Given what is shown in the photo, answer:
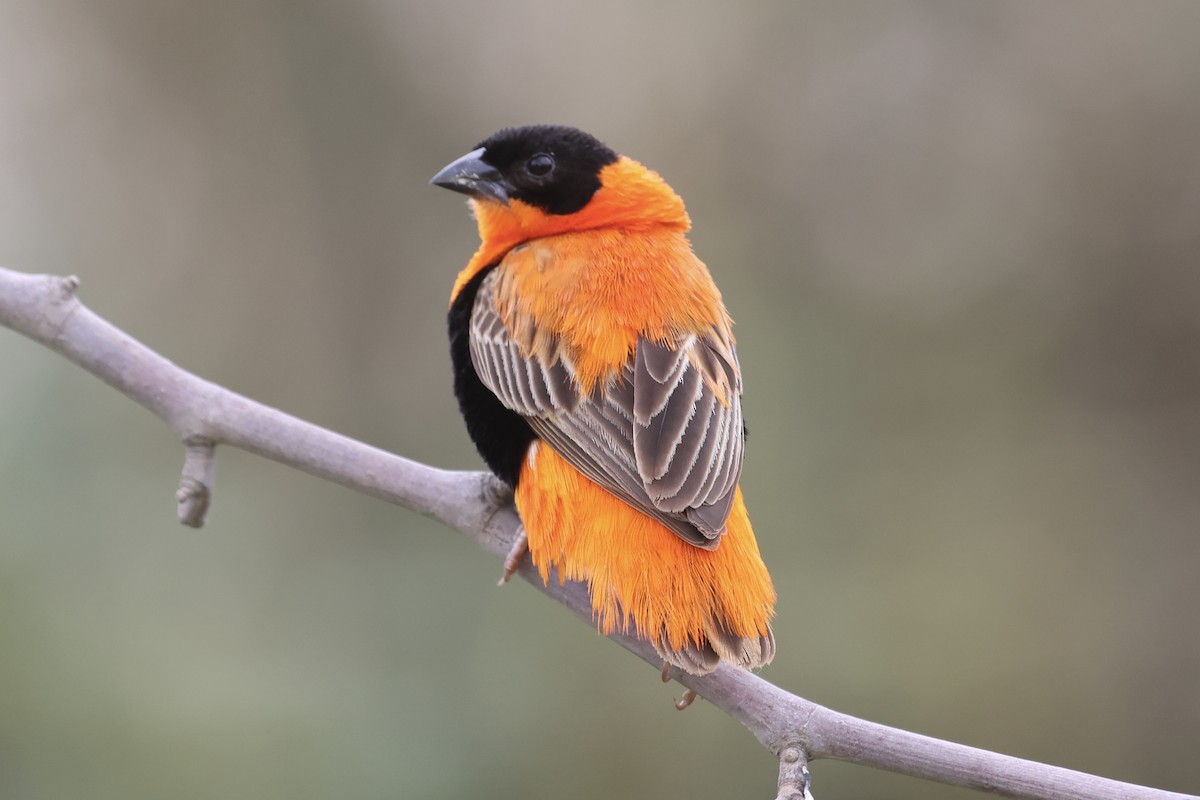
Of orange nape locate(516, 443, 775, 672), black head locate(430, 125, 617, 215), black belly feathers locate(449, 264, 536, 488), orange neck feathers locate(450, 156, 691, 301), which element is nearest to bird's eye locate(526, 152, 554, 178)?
black head locate(430, 125, 617, 215)

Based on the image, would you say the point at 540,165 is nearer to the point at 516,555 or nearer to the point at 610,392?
the point at 610,392

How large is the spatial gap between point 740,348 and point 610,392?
247 cm

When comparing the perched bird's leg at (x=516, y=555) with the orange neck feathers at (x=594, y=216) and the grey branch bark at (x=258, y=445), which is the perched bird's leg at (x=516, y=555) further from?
the orange neck feathers at (x=594, y=216)

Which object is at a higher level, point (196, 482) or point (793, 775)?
point (196, 482)

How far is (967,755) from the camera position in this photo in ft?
7.50

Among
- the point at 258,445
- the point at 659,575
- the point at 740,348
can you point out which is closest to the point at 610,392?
the point at 659,575

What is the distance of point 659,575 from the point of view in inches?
106

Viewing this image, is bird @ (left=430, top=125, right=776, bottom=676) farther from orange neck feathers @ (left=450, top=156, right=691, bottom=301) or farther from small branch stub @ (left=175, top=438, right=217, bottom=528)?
small branch stub @ (left=175, top=438, right=217, bottom=528)

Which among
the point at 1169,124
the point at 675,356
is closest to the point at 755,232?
the point at 1169,124

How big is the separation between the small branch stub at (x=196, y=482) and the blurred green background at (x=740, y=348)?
4.29 feet

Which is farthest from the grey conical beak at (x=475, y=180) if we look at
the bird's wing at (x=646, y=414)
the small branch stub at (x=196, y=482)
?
the small branch stub at (x=196, y=482)

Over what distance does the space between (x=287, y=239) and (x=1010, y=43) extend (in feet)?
11.9

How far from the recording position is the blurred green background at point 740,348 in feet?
14.6

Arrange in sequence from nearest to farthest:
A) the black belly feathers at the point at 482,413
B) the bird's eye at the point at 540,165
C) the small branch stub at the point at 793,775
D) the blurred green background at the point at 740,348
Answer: the small branch stub at the point at 793,775 → the black belly feathers at the point at 482,413 → the bird's eye at the point at 540,165 → the blurred green background at the point at 740,348
